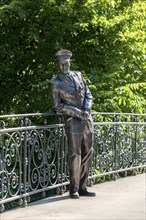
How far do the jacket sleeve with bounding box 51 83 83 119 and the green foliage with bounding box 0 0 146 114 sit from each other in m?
4.58

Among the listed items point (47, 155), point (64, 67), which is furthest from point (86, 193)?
point (64, 67)

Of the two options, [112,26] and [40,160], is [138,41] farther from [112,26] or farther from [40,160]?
[40,160]

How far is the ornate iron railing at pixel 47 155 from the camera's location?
301 inches

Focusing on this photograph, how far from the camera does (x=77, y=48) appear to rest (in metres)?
14.0

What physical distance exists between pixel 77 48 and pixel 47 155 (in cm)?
586

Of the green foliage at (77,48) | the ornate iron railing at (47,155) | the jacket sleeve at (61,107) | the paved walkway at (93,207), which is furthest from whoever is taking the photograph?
the green foliage at (77,48)

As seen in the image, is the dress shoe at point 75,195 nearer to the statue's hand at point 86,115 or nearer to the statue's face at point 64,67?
the statue's hand at point 86,115

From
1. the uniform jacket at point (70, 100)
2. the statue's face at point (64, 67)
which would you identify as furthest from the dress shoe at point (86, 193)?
the statue's face at point (64, 67)

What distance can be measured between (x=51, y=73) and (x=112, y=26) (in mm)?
1715

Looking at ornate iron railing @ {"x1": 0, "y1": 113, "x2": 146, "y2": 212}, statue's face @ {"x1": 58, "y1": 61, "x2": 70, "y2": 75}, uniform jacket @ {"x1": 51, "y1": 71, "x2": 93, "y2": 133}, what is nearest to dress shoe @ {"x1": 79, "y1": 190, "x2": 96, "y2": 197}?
ornate iron railing @ {"x1": 0, "y1": 113, "x2": 146, "y2": 212}

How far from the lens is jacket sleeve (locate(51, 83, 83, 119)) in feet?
26.2

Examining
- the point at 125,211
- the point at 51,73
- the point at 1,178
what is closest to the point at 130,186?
the point at 125,211

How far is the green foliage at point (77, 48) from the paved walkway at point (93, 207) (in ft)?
14.2

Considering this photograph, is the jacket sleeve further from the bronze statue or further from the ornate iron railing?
the ornate iron railing
